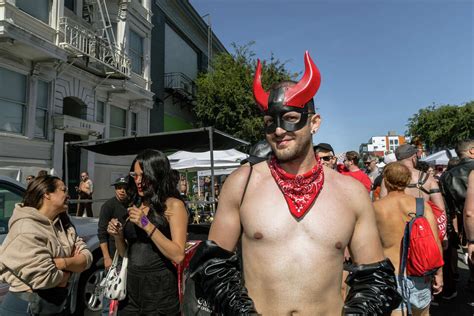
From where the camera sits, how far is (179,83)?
2123cm

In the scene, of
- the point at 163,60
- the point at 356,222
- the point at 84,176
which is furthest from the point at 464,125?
the point at 356,222

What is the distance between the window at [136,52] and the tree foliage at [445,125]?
25.7 meters

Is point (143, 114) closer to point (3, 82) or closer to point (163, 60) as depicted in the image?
point (163, 60)

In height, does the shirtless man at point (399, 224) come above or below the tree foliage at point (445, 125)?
below

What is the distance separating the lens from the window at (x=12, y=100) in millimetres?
10805

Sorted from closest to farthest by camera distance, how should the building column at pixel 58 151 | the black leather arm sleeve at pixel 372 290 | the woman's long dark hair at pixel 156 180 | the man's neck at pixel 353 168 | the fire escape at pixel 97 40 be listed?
the black leather arm sleeve at pixel 372 290 → the woman's long dark hair at pixel 156 180 → the man's neck at pixel 353 168 → the building column at pixel 58 151 → the fire escape at pixel 97 40

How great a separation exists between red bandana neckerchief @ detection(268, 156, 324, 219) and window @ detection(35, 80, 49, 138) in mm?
11973

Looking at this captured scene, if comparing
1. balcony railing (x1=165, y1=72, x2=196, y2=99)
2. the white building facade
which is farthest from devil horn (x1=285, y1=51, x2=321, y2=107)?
balcony railing (x1=165, y1=72, x2=196, y2=99)

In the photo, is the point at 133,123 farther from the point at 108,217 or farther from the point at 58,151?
the point at 108,217

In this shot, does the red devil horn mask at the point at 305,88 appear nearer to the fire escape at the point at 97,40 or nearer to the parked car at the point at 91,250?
the parked car at the point at 91,250

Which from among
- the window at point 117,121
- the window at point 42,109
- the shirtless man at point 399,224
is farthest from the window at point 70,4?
the shirtless man at point 399,224

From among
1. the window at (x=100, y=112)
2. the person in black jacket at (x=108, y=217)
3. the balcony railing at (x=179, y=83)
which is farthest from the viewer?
the balcony railing at (x=179, y=83)

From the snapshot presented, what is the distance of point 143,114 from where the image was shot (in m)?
17.8

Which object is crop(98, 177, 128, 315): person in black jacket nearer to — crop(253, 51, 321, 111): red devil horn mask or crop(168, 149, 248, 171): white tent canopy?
crop(253, 51, 321, 111): red devil horn mask
